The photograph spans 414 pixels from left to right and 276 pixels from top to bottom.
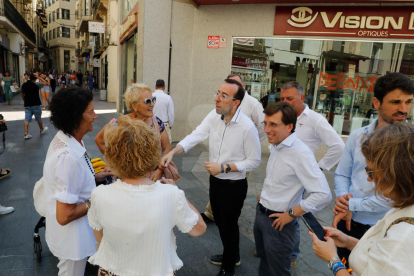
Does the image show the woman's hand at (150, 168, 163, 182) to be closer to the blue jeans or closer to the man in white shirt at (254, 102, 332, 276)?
the man in white shirt at (254, 102, 332, 276)

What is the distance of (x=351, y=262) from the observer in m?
1.26

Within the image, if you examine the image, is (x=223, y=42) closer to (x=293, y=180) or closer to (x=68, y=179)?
(x=293, y=180)

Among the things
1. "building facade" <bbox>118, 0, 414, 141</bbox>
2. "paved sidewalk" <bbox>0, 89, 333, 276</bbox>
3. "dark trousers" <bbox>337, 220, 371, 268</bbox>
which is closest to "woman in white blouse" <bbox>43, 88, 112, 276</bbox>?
"paved sidewalk" <bbox>0, 89, 333, 276</bbox>

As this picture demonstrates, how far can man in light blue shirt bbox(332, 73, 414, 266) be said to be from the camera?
6.45ft

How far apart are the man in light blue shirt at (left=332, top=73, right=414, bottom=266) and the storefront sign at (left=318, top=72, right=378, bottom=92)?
5963mm

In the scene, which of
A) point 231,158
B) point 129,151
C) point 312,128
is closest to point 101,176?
point 129,151

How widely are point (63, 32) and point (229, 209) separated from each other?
2146 inches

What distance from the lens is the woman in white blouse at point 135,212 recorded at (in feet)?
4.58

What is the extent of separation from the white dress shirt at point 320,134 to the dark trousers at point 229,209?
1060mm

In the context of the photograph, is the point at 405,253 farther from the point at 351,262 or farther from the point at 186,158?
the point at 186,158

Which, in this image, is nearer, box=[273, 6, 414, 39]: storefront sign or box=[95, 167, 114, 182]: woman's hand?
box=[95, 167, 114, 182]: woman's hand

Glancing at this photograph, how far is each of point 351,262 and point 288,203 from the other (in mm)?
904

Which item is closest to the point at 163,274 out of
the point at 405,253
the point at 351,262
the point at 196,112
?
the point at 351,262

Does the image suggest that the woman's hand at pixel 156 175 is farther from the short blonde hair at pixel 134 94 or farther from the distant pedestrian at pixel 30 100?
the distant pedestrian at pixel 30 100
